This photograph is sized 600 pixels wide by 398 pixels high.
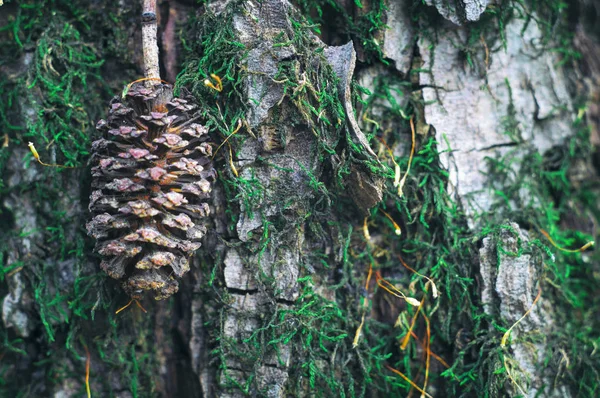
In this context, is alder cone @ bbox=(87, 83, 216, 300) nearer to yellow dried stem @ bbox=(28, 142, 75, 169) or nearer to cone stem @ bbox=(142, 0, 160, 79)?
cone stem @ bbox=(142, 0, 160, 79)

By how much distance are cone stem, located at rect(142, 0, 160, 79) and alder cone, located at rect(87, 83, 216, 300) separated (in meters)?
0.06

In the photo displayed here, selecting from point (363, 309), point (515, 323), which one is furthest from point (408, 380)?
point (515, 323)

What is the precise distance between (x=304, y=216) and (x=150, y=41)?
0.58 meters

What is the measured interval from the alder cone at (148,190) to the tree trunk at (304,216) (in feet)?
0.39

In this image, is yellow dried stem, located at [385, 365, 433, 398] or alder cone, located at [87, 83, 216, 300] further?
yellow dried stem, located at [385, 365, 433, 398]

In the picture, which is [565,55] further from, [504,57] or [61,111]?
[61,111]

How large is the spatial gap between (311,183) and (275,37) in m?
0.38

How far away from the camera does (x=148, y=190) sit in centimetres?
121

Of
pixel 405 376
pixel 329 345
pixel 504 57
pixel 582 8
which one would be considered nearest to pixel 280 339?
pixel 329 345

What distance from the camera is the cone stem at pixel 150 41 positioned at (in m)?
1.32

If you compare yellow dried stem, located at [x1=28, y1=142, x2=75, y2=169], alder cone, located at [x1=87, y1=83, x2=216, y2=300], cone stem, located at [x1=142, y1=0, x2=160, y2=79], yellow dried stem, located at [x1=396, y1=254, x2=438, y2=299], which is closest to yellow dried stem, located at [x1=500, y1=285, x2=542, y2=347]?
yellow dried stem, located at [x1=396, y1=254, x2=438, y2=299]

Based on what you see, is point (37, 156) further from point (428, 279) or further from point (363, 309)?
point (428, 279)

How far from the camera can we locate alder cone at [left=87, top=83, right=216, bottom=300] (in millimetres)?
1198

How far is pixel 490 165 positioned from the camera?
1.56m
